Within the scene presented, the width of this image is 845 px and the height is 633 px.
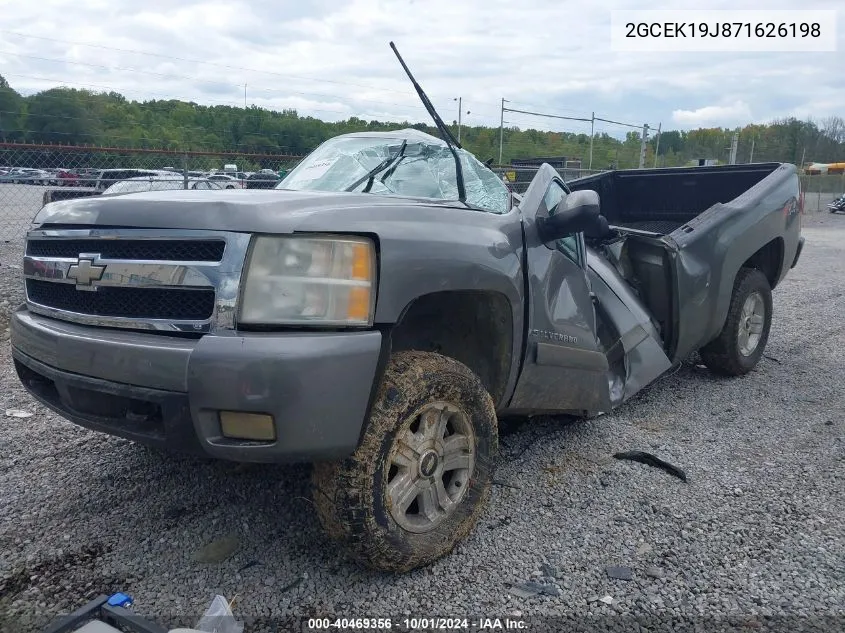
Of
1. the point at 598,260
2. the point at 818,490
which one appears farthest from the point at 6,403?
the point at 818,490

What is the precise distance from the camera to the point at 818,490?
3.49 meters

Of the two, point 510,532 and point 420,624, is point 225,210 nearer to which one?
point 420,624

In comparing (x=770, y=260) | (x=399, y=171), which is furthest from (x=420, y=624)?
(x=770, y=260)

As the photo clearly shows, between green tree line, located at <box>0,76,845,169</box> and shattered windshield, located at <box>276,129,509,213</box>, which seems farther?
green tree line, located at <box>0,76,845,169</box>

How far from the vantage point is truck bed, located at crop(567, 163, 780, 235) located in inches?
235

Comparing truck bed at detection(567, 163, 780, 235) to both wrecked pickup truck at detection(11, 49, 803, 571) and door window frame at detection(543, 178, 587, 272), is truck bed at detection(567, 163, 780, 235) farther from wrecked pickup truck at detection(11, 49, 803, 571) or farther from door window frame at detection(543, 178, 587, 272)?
wrecked pickup truck at detection(11, 49, 803, 571)

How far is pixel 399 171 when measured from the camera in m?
3.48

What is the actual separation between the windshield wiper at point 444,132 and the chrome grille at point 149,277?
52.0 inches

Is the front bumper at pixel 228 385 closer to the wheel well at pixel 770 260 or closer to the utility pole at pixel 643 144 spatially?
the wheel well at pixel 770 260

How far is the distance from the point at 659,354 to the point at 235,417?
3.07m

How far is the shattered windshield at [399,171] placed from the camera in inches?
133

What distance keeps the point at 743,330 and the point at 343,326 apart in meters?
4.15

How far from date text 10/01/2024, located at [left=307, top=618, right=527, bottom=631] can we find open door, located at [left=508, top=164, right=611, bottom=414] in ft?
3.63

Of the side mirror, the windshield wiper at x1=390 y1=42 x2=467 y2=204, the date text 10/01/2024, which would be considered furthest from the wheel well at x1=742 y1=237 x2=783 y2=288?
the date text 10/01/2024
